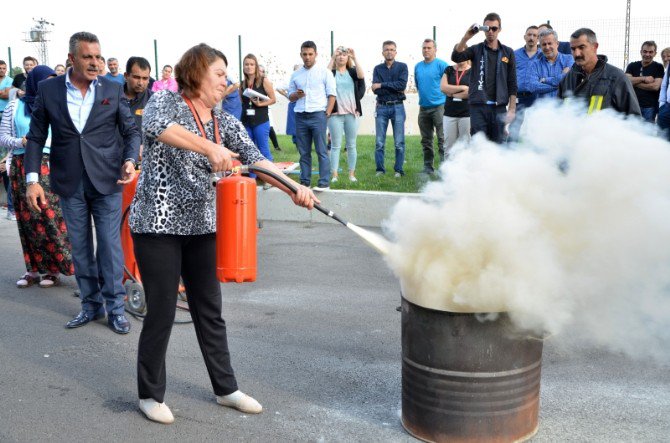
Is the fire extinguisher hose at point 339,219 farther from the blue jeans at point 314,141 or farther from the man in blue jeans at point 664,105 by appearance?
the man in blue jeans at point 664,105

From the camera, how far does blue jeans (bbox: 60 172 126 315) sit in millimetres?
5570

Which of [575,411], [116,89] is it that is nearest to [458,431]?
[575,411]

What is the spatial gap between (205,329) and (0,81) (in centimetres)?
1011

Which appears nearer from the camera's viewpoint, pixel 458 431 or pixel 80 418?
pixel 458 431

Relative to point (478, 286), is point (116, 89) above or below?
above

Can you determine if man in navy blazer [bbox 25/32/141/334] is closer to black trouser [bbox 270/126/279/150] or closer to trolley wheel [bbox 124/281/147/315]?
trolley wheel [bbox 124/281/147/315]

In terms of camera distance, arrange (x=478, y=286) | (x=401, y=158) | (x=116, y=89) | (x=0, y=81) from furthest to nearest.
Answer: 1. (x=0, y=81)
2. (x=401, y=158)
3. (x=116, y=89)
4. (x=478, y=286)

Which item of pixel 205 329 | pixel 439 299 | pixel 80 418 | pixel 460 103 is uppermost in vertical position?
pixel 460 103

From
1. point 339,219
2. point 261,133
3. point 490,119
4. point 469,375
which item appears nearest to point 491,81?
point 490,119

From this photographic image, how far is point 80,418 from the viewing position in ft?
13.5

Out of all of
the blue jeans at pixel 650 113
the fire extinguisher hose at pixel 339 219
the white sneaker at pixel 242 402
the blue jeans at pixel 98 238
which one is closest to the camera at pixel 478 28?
the blue jeans at pixel 650 113

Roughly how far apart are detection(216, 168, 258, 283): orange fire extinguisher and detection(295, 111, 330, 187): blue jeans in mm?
6862

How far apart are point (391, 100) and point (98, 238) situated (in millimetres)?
6774

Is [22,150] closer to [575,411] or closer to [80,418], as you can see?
[80,418]
